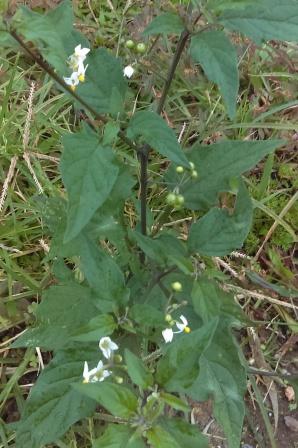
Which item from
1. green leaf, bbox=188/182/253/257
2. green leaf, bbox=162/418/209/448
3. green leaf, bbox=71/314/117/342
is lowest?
green leaf, bbox=162/418/209/448

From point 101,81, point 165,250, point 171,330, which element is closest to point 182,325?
point 171,330

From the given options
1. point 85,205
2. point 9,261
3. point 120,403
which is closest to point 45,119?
point 9,261

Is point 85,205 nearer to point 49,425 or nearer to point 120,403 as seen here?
point 120,403

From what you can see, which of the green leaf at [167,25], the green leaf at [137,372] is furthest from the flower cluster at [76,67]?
the green leaf at [137,372]

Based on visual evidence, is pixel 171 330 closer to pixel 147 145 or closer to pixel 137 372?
pixel 137 372

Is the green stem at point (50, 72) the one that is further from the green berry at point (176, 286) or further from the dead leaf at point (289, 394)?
the dead leaf at point (289, 394)

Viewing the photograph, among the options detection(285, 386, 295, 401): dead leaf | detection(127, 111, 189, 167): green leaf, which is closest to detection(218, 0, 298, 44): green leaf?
detection(127, 111, 189, 167): green leaf

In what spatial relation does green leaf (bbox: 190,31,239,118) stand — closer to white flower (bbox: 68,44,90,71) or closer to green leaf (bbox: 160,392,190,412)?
white flower (bbox: 68,44,90,71)
